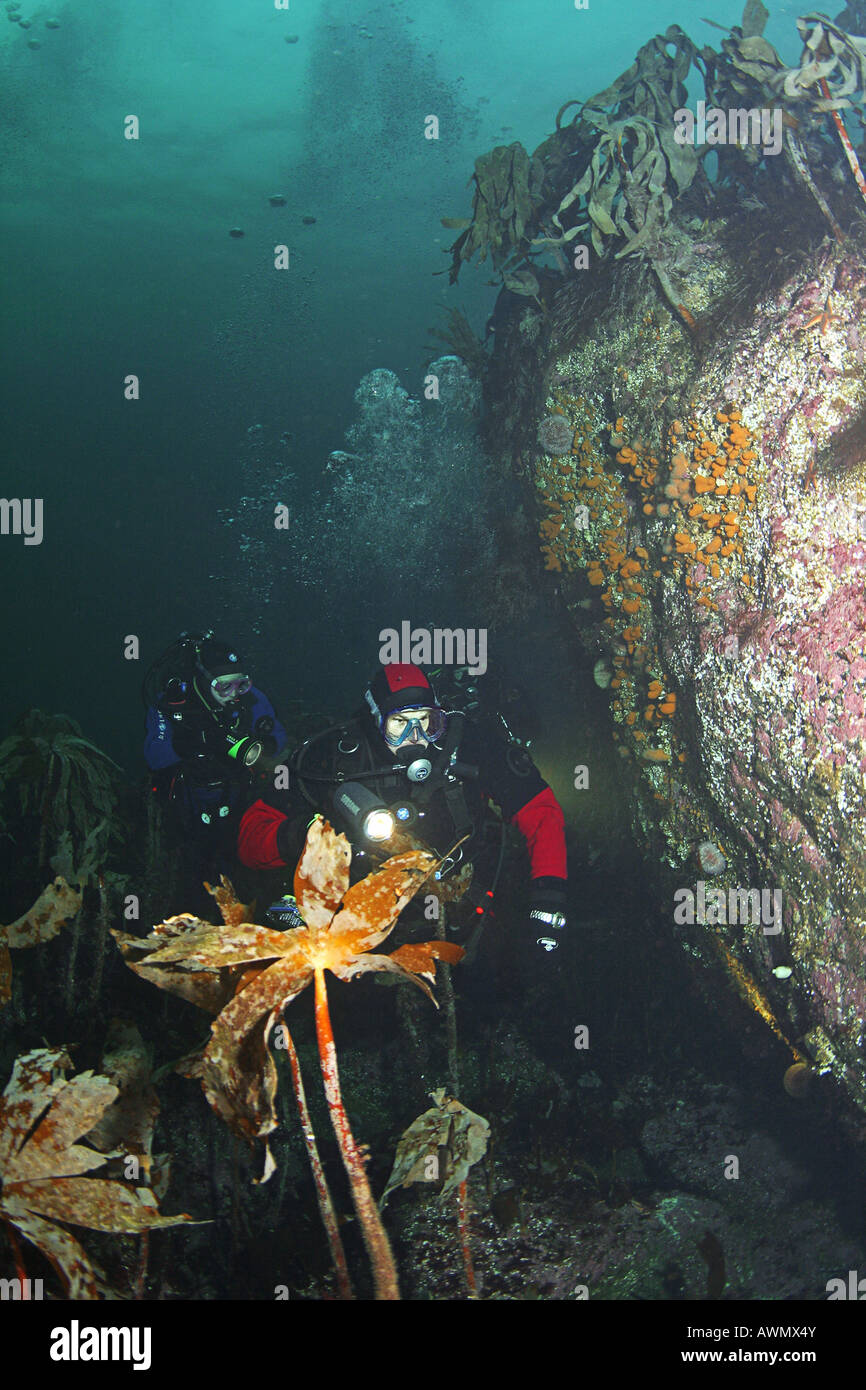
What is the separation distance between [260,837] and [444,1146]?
11.1ft

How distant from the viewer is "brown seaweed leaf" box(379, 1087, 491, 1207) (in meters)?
1.35

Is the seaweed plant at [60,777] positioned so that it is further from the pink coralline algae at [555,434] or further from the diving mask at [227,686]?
the pink coralline algae at [555,434]

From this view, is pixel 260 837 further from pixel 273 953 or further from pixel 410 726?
pixel 273 953

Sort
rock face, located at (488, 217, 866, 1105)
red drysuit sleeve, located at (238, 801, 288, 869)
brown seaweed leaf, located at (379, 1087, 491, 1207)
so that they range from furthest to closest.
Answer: red drysuit sleeve, located at (238, 801, 288, 869), rock face, located at (488, 217, 866, 1105), brown seaweed leaf, located at (379, 1087, 491, 1207)

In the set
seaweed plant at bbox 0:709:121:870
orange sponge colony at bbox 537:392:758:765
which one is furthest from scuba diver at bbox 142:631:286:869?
orange sponge colony at bbox 537:392:758:765

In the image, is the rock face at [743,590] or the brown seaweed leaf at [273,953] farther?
the rock face at [743,590]

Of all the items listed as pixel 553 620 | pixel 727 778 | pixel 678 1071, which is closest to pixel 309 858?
pixel 727 778

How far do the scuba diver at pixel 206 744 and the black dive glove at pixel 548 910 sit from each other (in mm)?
2310

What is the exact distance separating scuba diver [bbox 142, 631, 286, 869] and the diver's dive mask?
152 centimetres

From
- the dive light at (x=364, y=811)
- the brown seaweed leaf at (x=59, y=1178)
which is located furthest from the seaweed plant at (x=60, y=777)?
the brown seaweed leaf at (x=59, y=1178)

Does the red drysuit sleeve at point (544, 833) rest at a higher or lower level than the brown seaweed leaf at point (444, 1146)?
higher

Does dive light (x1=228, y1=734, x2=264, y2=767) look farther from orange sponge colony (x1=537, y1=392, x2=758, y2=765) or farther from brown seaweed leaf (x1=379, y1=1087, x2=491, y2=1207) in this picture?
brown seaweed leaf (x1=379, y1=1087, x2=491, y2=1207)

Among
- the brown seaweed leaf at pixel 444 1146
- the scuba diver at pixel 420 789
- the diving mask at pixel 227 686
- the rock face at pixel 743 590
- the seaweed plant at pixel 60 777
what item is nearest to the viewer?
the brown seaweed leaf at pixel 444 1146

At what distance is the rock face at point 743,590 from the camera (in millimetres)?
3273
